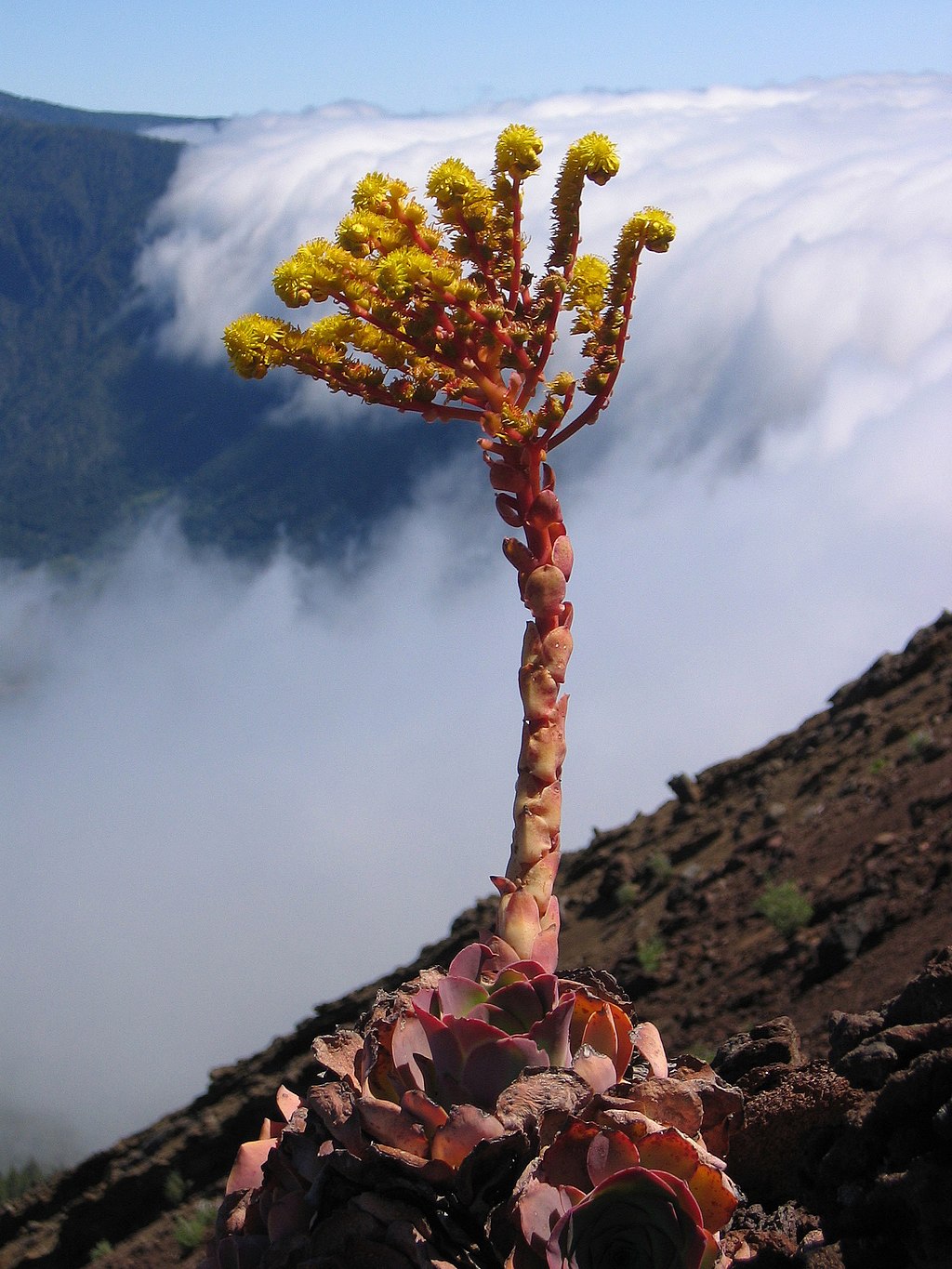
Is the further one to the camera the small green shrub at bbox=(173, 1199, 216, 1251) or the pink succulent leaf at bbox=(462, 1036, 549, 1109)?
the small green shrub at bbox=(173, 1199, 216, 1251)

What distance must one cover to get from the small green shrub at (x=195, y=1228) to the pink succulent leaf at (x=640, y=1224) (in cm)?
853

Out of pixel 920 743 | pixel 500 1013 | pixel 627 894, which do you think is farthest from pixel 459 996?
pixel 627 894

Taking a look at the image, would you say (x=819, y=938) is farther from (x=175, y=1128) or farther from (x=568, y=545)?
(x=568, y=545)

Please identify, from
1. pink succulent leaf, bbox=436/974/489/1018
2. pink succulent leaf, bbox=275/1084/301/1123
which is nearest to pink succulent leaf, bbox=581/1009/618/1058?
pink succulent leaf, bbox=436/974/489/1018

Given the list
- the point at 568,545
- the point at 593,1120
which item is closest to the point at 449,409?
the point at 568,545

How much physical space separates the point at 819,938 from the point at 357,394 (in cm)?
988

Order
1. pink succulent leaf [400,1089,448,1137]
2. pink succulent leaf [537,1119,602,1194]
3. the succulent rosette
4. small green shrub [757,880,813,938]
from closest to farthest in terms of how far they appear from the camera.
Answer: the succulent rosette < pink succulent leaf [537,1119,602,1194] < pink succulent leaf [400,1089,448,1137] < small green shrub [757,880,813,938]

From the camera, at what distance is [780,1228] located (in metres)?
3.68

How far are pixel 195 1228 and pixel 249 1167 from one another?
311 inches

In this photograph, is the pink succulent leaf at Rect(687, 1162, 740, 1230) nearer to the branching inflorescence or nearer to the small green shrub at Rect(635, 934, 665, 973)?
the branching inflorescence

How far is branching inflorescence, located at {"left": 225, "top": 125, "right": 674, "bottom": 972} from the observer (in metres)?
3.70

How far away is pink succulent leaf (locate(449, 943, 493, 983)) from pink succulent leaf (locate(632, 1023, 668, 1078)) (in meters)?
0.52

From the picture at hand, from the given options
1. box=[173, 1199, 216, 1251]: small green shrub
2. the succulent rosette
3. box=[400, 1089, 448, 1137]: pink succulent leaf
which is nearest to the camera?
the succulent rosette

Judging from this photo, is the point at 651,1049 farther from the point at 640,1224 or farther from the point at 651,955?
the point at 651,955
